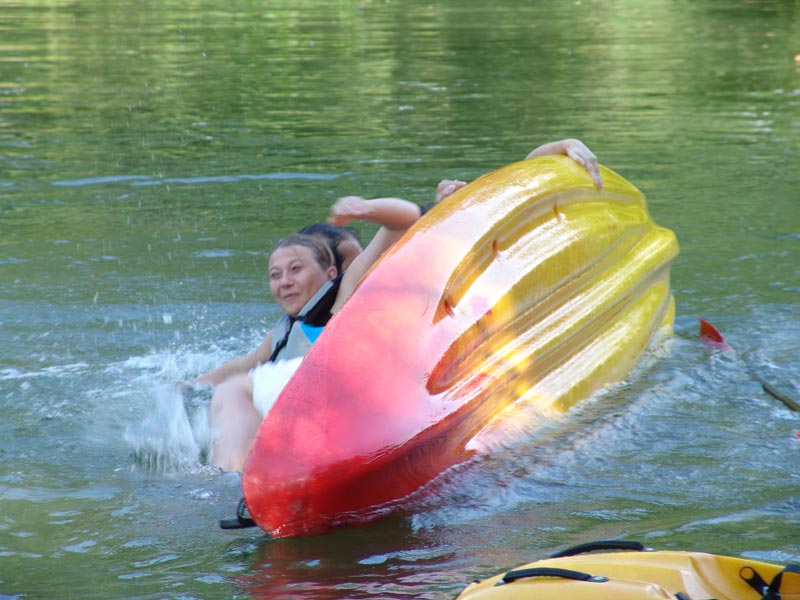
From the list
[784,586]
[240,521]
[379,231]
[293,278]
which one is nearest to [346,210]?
[379,231]

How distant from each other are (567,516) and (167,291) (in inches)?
129

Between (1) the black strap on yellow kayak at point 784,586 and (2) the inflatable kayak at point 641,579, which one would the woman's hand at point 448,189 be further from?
(1) the black strap on yellow kayak at point 784,586

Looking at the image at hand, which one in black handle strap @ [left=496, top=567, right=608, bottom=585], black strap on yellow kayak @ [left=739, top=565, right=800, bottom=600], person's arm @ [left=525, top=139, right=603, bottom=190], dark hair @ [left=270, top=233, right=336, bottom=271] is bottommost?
black strap on yellow kayak @ [left=739, top=565, right=800, bottom=600]

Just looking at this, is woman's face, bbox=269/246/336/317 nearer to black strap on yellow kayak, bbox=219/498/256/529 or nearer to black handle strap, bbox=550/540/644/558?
black strap on yellow kayak, bbox=219/498/256/529

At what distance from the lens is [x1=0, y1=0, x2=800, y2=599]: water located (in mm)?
3400

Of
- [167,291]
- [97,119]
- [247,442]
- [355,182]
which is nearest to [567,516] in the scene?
[247,442]

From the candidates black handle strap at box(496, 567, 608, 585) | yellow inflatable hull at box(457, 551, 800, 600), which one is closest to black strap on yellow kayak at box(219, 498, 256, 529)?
→ yellow inflatable hull at box(457, 551, 800, 600)

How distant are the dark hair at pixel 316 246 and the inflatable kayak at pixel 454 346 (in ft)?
1.94

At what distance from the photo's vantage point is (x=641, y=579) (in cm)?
257

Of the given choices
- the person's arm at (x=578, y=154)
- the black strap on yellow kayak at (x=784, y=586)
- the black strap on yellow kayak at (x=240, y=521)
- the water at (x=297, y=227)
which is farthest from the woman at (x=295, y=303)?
the black strap on yellow kayak at (x=784, y=586)

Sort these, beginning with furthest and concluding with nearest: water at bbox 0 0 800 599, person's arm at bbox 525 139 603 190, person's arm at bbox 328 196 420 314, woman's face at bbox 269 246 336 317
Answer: person's arm at bbox 525 139 603 190, woman's face at bbox 269 246 336 317, person's arm at bbox 328 196 420 314, water at bbox 0 0 800 599

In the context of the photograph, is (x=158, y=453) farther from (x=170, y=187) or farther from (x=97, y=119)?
(x=97, y=119)

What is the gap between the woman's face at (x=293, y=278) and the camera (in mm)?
4543

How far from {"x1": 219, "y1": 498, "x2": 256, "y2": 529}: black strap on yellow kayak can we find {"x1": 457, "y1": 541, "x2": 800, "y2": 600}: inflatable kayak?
100cm
